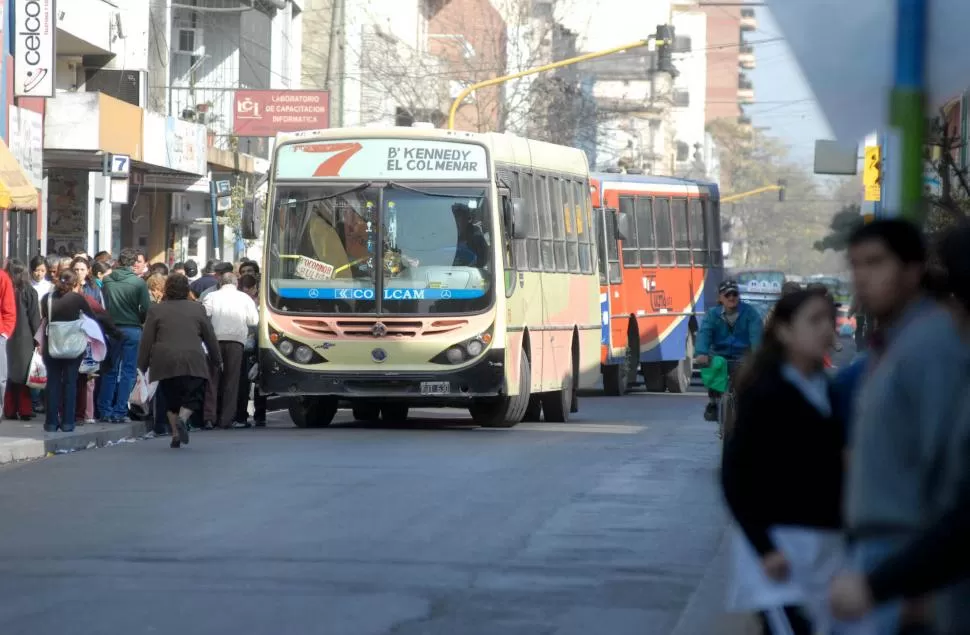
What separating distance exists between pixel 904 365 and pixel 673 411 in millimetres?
22827

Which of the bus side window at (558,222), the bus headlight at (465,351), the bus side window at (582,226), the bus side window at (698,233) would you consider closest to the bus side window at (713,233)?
the bus side window at (698,233)

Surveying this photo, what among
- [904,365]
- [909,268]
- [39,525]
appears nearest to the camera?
[904,365]

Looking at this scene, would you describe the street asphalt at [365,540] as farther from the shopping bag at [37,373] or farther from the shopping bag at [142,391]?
the shopping bag at [37,373]

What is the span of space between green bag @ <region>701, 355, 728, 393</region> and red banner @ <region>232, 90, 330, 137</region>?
24548 millimetres

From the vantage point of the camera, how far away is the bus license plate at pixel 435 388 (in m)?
20.5

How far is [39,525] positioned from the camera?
481 inches

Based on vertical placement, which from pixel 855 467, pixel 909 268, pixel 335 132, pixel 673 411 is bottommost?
pixel 673 411

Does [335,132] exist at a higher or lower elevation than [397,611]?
higher

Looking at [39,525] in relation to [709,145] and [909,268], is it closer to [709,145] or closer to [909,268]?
[909,268]

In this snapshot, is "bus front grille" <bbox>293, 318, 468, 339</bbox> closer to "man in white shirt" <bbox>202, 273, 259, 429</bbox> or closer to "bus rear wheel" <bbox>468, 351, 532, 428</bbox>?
"man in white shirt" <bbox>202, 273, 259, 429</bbox>

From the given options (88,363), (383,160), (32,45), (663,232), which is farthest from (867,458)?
(663,232)

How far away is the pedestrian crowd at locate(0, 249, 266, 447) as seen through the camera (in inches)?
712

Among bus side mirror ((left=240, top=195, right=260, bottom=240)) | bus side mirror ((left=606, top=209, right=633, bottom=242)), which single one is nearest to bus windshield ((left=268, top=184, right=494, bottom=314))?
bus side mirror ((left=240, top=195, right=260, bottom=240))

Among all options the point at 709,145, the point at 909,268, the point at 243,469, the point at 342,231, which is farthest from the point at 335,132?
the point at 709,145
